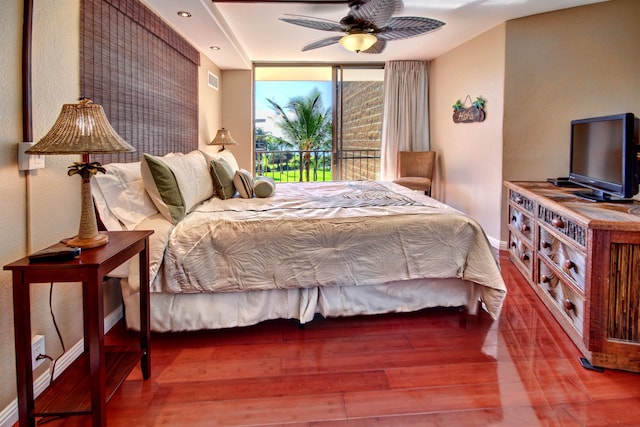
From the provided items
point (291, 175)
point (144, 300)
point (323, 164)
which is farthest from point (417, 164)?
point (144, 300)

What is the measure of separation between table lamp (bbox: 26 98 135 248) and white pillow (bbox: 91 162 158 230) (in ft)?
1.76

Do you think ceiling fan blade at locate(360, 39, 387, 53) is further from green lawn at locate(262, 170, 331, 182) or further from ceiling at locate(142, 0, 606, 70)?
green lawn at locate(262, 170, 331, 182)

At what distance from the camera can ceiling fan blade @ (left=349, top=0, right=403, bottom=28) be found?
2717mm

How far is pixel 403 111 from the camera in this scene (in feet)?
18.8

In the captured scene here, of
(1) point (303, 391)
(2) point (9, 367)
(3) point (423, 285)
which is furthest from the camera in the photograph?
(3) point (423, 285)

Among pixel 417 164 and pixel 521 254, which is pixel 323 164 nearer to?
pixel 417 164

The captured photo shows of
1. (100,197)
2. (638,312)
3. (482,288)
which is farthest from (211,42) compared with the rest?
(638,312)

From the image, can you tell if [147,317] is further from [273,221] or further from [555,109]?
[555,109]

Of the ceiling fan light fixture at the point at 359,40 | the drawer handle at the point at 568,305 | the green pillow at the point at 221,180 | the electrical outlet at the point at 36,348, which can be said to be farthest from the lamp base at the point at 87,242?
Answer: the ceiling fan light fixture at the point at 359,40

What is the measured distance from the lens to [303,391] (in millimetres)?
1719

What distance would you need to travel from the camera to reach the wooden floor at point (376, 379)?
5.09 ft

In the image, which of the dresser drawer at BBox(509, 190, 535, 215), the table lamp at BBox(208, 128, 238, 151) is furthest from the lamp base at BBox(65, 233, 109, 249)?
the table lamp at BBox(208, 128, 238, 151)

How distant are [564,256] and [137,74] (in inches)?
116

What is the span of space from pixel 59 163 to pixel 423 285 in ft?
6.61
